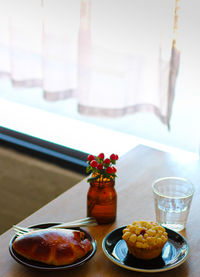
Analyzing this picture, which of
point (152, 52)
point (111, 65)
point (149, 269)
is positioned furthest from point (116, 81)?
point (149, 269)

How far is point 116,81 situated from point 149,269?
89 cm

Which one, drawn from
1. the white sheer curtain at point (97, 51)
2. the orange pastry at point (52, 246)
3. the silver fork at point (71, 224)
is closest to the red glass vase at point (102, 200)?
the silver fork at point (71, 224)

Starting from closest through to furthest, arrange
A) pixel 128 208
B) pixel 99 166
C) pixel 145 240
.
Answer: pixel 145 240 < pixel 99 166 < pixel 128 208

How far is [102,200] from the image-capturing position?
127 cm

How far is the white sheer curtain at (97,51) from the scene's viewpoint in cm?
170

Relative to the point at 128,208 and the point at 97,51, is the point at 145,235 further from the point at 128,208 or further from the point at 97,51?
the point at 97,51

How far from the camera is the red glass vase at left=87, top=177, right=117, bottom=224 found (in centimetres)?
126

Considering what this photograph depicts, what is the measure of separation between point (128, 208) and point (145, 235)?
0.25 metres

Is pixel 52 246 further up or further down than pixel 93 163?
further down

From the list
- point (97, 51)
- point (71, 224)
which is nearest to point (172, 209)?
point (71, 224)

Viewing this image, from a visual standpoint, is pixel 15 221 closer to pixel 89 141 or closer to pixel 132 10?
pixel 89 141

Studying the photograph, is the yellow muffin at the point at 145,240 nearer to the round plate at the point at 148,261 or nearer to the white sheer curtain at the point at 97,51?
the round plate at the point at 148,261

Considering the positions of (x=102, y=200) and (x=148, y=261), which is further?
(x=102, y=200)

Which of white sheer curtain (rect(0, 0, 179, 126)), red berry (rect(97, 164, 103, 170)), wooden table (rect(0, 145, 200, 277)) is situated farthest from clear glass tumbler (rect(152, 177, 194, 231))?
white sheer curtain (rect(0, 0, 179, 126))
